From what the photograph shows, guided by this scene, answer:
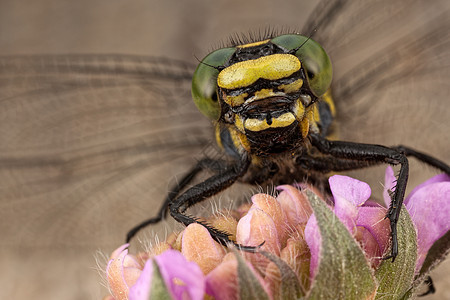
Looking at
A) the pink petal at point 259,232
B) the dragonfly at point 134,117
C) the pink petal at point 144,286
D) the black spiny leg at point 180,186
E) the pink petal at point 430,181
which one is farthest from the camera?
the dragonfly at point 134,117

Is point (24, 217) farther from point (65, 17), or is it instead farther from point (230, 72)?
point (230, 72)

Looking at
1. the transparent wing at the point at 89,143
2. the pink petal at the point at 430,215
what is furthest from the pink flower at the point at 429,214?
the transparent wing at the point at 89,143

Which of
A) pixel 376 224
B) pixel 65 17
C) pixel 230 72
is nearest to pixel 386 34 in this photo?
pixel 230 72

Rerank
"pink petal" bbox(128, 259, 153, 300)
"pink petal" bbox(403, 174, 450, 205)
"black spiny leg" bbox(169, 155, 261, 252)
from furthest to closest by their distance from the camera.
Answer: "black spiny leg" bbox(169, 155, 261, 252), "pink petal" bbox(403, 174, 450, 205), "pink petal" bbox(128, 259, 153, 300)

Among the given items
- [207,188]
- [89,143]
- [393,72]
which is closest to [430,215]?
[207,188]

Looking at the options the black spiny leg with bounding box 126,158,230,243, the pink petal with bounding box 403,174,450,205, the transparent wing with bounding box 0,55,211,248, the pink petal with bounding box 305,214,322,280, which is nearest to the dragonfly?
the transparent wing with bounding box 0,55,211,248

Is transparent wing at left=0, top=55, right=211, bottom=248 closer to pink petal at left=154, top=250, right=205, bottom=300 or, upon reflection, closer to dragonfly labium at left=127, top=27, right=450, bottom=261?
dragonfly labium at left=127, top=27, right=450, bottom=261

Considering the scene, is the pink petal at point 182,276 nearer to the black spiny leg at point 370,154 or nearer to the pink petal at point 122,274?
the pink petal at point 122,274

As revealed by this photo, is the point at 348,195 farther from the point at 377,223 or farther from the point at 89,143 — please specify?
the point at 89,143
